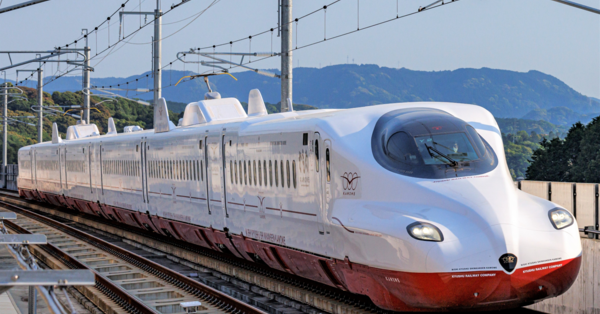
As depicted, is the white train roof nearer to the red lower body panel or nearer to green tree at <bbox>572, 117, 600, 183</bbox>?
the red lower body panel

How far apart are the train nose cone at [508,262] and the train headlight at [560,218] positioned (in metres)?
1.01

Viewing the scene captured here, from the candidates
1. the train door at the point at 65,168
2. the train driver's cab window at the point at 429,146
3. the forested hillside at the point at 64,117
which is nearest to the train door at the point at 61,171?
the train door at the point at 65,168

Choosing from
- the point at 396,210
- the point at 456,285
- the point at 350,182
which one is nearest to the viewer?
the point at 456,285

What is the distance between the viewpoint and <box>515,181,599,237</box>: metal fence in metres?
12.3

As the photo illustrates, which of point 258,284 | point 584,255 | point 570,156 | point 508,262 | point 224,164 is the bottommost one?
point 258,284

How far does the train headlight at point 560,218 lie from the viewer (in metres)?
10.1

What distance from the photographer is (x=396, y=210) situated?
10.1 m

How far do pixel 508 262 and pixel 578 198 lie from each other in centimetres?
373

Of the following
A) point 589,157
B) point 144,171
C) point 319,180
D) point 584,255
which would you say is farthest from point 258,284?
point 589,157

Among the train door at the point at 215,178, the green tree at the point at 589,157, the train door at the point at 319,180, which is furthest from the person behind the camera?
the green tree at the point at 589,157

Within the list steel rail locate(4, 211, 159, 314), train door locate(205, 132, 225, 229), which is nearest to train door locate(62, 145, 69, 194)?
steel rail locate(4, 211, 159, 314)

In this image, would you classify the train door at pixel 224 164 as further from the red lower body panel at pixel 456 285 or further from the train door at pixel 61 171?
the train door at pixel 61 171

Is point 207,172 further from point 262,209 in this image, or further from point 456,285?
point 456,285

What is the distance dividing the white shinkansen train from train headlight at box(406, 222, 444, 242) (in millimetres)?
13
